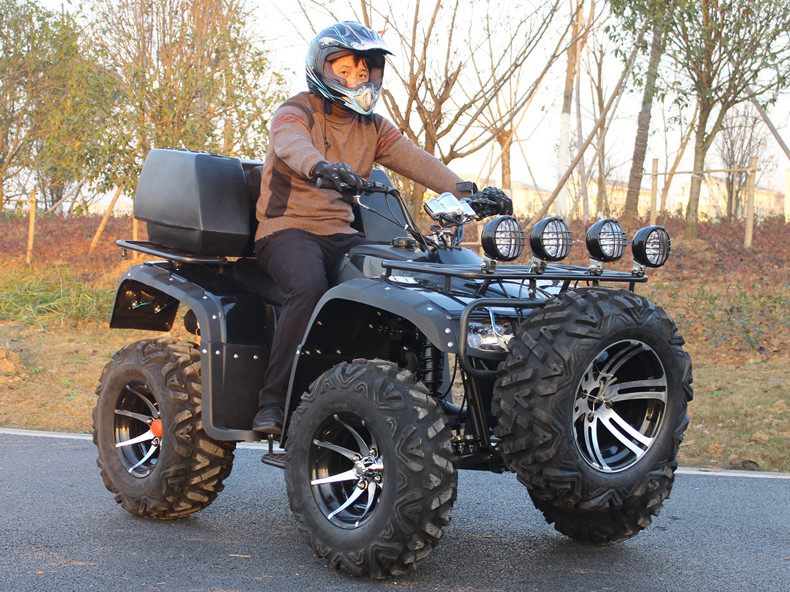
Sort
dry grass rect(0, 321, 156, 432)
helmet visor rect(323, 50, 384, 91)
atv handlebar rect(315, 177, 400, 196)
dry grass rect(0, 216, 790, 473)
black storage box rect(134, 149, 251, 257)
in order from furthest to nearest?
1. dry grass rect(0, 321, 156, 432)
2. dry grass rect(0, 216, 790, 473)
3. black storage box rect(134, 149, 251, 257)
4. helmet visor rect(323, 50, 384, 91)
5. atv handlebar rect(315, 177, 400, 196)

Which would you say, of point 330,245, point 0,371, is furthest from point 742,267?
point 330,245

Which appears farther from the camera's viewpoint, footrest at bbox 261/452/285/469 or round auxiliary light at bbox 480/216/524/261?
footrest at bbox 261/452/285/469

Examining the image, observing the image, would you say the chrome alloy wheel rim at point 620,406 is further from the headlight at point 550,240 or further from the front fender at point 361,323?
A: the front fender at point 361,323

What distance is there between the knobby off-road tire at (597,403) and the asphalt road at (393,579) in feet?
1.16

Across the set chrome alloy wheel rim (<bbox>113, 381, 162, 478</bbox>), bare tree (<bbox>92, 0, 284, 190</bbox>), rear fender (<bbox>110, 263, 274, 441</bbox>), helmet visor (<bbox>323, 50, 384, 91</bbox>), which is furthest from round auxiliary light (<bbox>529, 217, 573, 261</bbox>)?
bare tree (<bbox>92, 0, 284, 190</bbox>)

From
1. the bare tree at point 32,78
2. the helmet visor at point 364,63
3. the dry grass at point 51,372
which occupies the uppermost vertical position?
the bare tree at point 32,78

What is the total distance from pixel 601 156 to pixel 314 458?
1088 inches

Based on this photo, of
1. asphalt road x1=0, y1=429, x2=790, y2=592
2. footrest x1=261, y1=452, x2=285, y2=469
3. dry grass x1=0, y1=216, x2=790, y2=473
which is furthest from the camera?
dry grass x1=0, y1=216, x2=790, y2=473

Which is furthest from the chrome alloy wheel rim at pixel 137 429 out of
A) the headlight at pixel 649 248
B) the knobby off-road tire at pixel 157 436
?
the headlight at pixel 649 248

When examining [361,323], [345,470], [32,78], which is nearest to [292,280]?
[361,323]

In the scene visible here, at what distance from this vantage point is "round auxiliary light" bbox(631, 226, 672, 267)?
13.7 ft

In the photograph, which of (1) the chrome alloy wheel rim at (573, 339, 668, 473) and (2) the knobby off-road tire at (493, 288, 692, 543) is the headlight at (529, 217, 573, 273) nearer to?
(2) the knobby off-road tire at (493, 288, 692, 543)

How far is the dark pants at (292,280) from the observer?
14.7ft

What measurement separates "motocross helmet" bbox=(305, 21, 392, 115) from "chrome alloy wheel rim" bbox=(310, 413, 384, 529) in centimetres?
171
